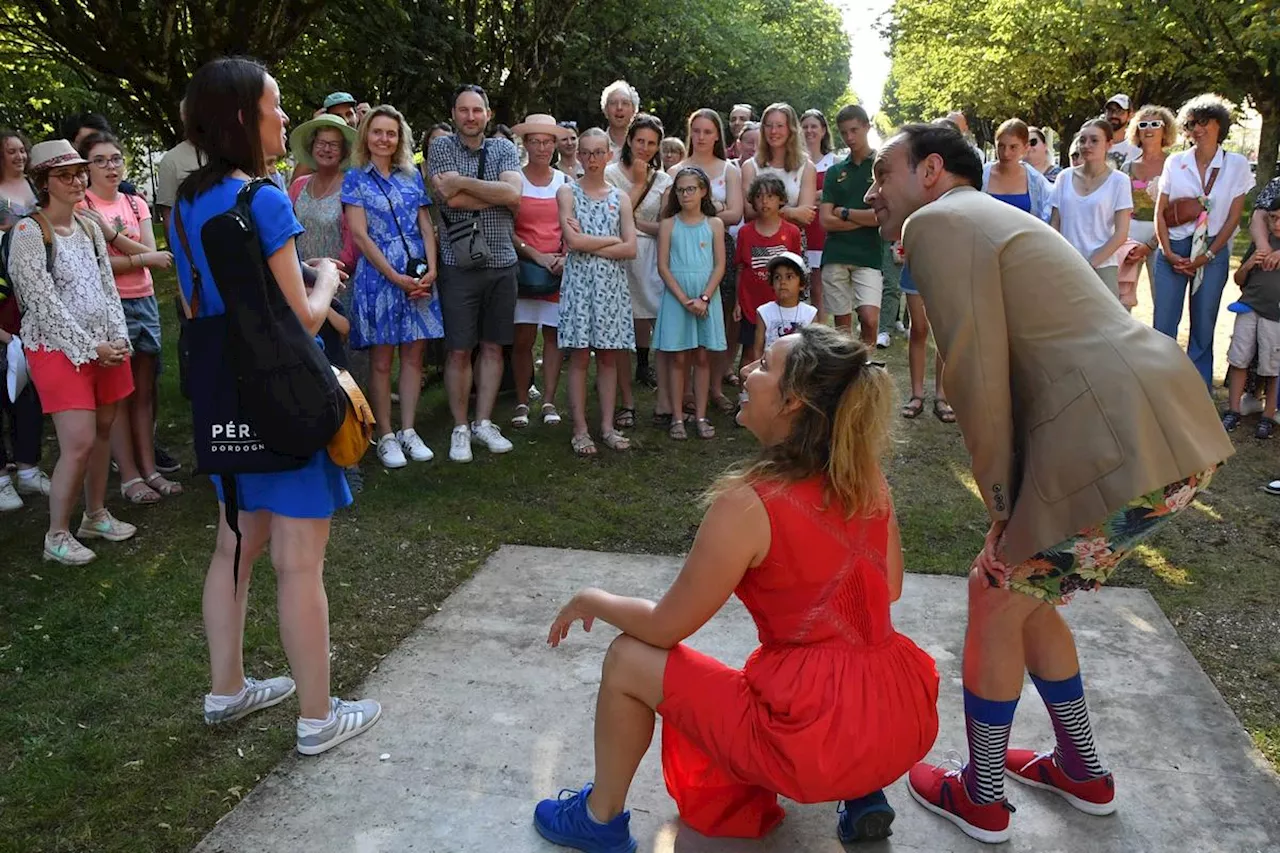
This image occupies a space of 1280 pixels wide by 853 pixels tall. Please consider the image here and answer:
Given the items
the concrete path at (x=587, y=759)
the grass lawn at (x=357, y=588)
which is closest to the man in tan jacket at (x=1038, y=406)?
the concrete path at (x=587, y=759)

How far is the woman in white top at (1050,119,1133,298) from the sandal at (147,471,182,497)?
5.86 m

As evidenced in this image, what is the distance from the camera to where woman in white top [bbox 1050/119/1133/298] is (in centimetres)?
677

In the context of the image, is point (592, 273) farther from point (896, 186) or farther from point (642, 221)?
point (896, 186)

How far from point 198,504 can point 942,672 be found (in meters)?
4.04

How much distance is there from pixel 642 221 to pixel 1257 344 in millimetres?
4180

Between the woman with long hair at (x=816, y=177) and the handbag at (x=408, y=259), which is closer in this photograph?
the handbag at (x=408, y=259)

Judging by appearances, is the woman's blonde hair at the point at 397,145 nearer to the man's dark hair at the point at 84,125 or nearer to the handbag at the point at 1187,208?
the man's dark hair at the point at 84,125

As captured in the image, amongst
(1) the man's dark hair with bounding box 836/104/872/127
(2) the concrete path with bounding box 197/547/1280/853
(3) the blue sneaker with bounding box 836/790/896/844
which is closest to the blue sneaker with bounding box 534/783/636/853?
(2) the concrete path with bounding box 197/547/1280/853

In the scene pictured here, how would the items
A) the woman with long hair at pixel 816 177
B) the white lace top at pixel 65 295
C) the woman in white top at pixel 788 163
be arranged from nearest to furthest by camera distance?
the white lace top at pixel 65 295 < the woman in white top at pixel 788 163 < the woman with long hair at pixel 816 177

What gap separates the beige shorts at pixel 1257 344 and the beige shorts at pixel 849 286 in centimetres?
236

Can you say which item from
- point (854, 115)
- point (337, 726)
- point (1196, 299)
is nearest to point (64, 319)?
point (337, 726)

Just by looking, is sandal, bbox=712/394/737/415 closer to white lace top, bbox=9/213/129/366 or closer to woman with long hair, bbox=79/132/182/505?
woman with long hair, bbox=79/132/182/505

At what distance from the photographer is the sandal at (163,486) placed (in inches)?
225

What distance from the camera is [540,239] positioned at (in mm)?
6785
